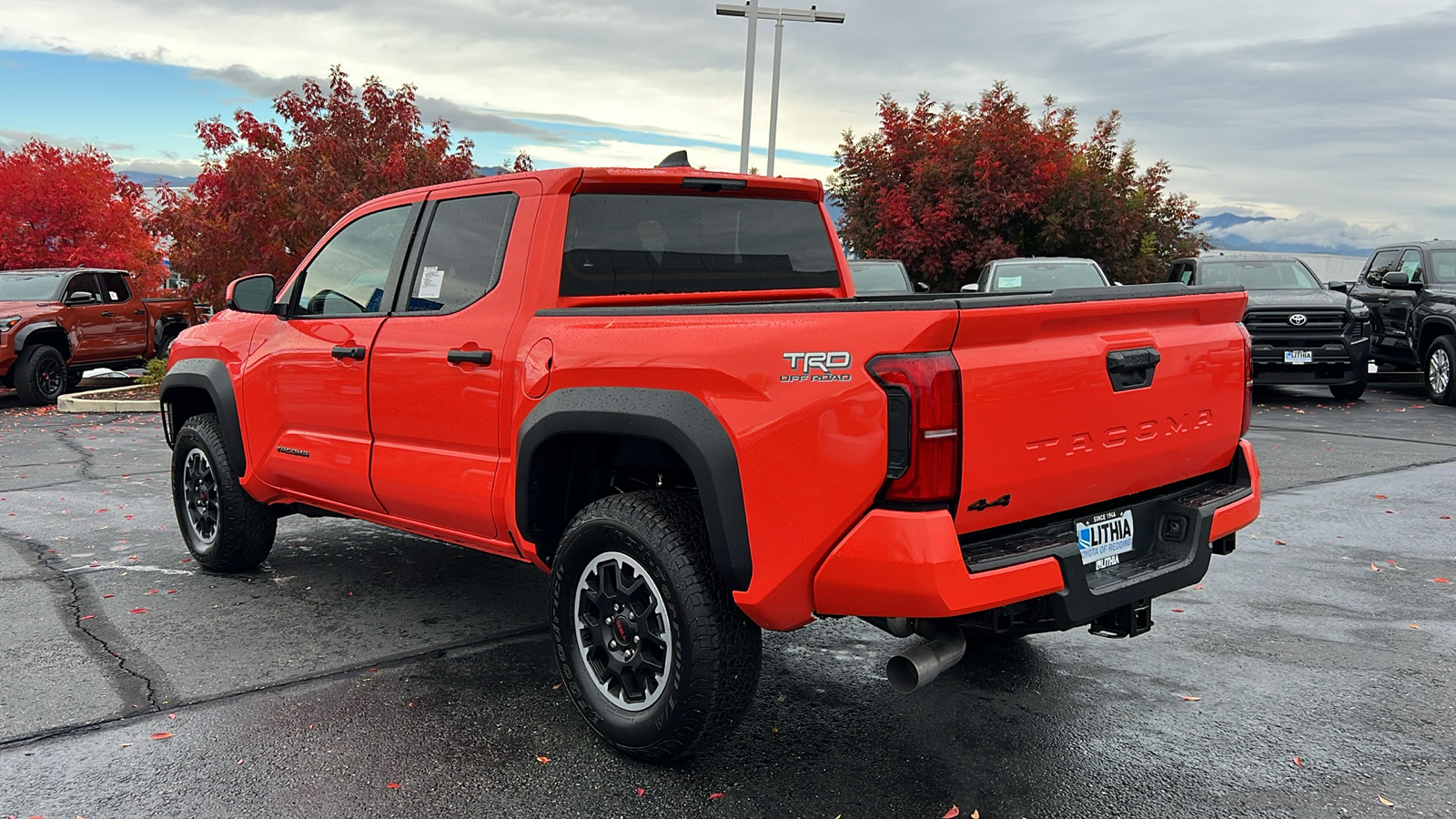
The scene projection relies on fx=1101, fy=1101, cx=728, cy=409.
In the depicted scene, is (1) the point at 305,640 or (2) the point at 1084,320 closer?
(2) the point at 1084,320

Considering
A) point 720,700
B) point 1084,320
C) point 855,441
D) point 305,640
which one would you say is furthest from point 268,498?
point 1084,320

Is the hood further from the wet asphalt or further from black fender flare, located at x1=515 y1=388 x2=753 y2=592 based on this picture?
black fender flare, located at x1=515 y1=388 x2=753 y2=592

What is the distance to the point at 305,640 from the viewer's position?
16.0 feet

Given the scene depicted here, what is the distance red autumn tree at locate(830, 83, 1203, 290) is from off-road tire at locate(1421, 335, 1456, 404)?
337 inches

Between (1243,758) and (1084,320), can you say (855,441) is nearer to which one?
(1084,320)

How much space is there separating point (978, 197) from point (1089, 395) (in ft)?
64.1

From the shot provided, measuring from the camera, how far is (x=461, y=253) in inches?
176

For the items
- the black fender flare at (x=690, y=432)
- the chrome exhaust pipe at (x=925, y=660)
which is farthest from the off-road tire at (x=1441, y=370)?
the black fender flare at (x=690, y=432)

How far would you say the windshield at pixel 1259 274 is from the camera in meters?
14.5

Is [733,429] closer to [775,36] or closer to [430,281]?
[430,281]

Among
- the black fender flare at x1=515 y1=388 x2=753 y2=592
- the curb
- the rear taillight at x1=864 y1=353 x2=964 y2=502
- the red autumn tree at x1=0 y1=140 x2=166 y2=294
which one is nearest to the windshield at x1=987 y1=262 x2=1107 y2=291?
the black fender flare at x1=515 y1=388 x2=753 y2=592

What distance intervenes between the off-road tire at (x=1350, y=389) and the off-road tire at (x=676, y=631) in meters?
12.9

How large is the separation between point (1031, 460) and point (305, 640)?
338 centimetres

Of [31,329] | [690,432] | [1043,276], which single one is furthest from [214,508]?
[31,329]
